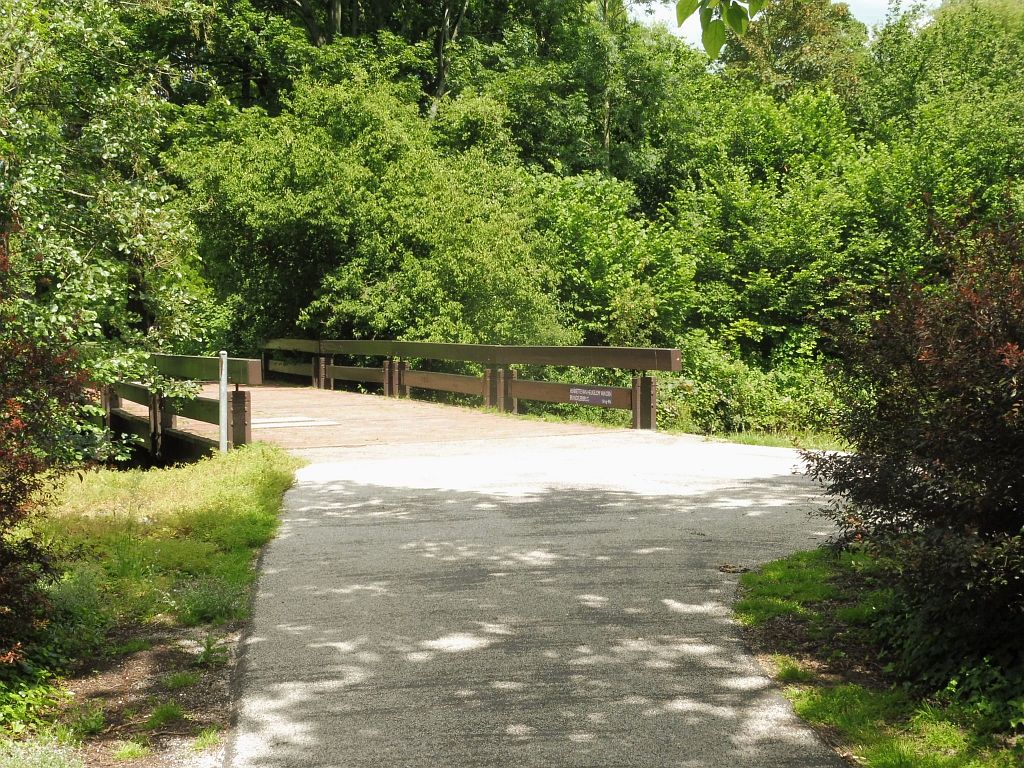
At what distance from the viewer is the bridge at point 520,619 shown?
3.87 metres

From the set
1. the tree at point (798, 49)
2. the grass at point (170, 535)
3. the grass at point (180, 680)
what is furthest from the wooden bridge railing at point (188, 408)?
the tree at point (798, 49)

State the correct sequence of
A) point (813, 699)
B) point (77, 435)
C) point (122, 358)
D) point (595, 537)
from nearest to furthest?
point (813, 699)
point (595, 537)
point (77, 435)
point (122, 358)

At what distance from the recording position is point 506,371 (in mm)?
16062

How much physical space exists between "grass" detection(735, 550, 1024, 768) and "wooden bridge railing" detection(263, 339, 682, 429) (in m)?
6.91

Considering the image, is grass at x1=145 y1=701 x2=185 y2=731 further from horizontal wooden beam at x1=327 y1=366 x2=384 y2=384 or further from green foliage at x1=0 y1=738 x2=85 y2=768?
horizontal wooden beam at x1=327 y1=366 x2=384 y2=384

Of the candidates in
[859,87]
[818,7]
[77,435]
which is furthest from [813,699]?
[818,7]

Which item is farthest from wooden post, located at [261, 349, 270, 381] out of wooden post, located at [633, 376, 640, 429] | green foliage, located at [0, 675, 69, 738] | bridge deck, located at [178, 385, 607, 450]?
green foliage, located at [0, 675, 69, 738]

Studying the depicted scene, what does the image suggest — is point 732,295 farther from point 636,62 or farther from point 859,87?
point 859,87

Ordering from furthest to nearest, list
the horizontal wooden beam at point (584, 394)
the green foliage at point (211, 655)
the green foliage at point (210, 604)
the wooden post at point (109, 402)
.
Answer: the wooden post at point (109, 402)
the horizontal wooden beam at point (584, 394)
the green foliage at point (210, 604)
the green foliage at point (211, 655)

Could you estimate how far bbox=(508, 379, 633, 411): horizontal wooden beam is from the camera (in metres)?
13.8

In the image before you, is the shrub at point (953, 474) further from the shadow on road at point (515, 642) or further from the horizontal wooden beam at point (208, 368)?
the horizontal wooden beam at point (208, 368)

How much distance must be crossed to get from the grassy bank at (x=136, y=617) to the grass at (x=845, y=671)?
245 cm

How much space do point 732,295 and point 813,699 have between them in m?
25.1

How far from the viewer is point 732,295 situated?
28.6 metres
